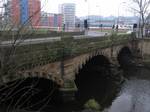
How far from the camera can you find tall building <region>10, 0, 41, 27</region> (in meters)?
6.20

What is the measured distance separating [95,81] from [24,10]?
105ft

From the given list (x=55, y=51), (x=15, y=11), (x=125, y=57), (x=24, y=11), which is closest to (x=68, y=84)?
(x=55, y=51)

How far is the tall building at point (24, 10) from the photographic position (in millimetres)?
6203

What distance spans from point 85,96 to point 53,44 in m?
7.18

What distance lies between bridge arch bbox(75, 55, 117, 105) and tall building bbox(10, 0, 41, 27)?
2126 cm

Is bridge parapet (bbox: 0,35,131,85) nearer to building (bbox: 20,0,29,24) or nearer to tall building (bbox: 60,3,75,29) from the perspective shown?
tall building (bbox: 60,3,75,29)

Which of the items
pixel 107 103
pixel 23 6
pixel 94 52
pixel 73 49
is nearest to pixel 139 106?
pixel 107 103

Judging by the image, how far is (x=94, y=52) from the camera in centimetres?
3512

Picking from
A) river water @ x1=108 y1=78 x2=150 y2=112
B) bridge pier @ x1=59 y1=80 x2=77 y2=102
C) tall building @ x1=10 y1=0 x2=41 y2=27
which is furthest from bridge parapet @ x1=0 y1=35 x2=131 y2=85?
tall building @ x1=10 y1=0 x2=41 y2=27

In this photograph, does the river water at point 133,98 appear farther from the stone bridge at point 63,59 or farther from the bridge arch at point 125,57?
the bridge arch at point 125,57

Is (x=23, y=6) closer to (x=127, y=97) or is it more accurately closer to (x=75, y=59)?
(x=75, y=59)

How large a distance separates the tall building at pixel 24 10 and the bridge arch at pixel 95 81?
21.3 metres

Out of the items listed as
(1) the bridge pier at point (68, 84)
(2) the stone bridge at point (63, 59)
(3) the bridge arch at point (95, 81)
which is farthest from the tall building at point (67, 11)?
(3) the bridge arch at point (95, 81)

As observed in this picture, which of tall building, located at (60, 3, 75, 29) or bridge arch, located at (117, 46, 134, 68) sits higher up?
tall building, located at (60, 3, 75, 29)
